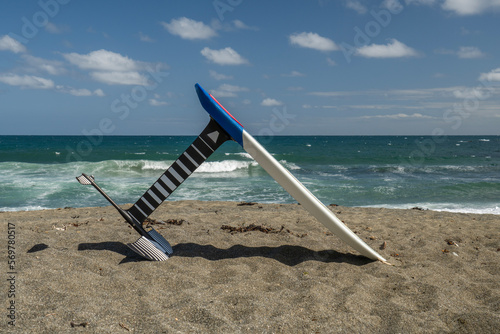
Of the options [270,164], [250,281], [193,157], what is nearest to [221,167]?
[193,157]

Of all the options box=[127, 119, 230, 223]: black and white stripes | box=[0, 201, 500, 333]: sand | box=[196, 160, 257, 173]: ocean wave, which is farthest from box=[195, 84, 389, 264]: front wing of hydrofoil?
box=[196, 160, 257, 173]: ocean wave

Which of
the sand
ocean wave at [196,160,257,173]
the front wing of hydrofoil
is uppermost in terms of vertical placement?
the front wing of hydrofoil

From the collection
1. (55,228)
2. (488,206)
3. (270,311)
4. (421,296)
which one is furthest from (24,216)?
(488,206)

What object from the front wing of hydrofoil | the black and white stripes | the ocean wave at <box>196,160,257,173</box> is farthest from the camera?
the ocean wave at <box>196,160,257,173</box>

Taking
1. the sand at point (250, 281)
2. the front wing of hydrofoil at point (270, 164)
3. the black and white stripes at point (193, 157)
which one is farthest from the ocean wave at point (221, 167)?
the front wing of hydrofoil at point (270, 164)

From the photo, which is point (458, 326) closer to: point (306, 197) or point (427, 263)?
point (427, 263)

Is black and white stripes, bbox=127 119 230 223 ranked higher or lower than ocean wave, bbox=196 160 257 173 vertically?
higher

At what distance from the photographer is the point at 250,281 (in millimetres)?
3641

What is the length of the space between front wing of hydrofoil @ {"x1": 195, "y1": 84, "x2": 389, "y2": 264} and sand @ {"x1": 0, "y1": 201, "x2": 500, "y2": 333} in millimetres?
451

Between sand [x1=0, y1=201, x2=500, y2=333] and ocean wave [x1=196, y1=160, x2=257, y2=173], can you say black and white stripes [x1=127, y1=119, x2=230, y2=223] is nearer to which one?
sand [x1=0, y1=201, x2=500, y2=333]

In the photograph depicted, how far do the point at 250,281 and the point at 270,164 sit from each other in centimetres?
130

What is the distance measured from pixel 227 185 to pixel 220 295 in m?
11.3

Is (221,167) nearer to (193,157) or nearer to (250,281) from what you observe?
(193,157)

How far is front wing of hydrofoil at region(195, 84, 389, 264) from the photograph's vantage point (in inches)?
161
